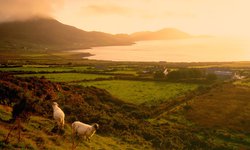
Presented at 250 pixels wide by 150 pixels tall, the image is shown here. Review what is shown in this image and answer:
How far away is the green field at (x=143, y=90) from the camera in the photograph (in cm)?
5959

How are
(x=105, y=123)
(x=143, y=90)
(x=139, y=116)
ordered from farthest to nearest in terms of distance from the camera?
(x=143, y=90) → (x=139, y=116) → (x=105, y=123)

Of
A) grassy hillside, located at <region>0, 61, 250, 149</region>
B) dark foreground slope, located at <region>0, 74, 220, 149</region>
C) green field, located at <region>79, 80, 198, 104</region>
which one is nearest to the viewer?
grassy hillside, located at <region>0, 61, 250, 149</region>

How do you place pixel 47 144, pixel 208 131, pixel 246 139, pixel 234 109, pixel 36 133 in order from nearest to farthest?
pixel 47 144
pixel 36 133
pixel 246 139
pixel 208 131
pixel 234 109

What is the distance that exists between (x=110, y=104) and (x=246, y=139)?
24163 mm

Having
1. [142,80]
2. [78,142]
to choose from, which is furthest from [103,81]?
[78,142]

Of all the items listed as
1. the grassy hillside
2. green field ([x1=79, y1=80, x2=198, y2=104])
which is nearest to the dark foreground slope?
the grassy hillside

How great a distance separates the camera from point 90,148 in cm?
2409

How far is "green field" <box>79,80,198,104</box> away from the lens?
59.6 metres

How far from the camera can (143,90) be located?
69.2m

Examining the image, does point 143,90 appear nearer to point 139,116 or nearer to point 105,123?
point 139,116

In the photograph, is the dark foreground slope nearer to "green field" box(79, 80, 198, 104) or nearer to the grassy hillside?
the grassy hillside

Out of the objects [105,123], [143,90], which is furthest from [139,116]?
[143,90]

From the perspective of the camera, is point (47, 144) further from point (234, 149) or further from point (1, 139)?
point (234, 149)

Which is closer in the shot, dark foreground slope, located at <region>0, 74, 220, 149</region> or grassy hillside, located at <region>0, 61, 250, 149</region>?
grassy hillside, located at <region>0, 61, 250, 149</region>
